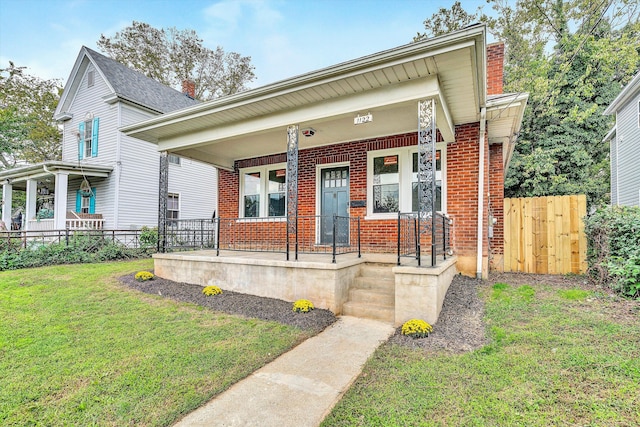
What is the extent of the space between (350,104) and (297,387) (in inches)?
157

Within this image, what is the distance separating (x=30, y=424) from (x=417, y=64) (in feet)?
16.7

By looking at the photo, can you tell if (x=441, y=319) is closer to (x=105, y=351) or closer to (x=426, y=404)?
(x=426, y=404)

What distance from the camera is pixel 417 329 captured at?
3.63 meters

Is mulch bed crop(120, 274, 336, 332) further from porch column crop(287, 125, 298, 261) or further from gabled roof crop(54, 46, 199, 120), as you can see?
gabled roof crop(54, 46, 199, 120)

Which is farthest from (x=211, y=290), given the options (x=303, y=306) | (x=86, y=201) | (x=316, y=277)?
(x=86, y=201)

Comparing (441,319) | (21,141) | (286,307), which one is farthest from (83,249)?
(21,141)

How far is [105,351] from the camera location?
10.7 feet

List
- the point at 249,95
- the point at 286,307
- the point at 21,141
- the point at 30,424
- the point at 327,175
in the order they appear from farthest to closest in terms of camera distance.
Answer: the point at 21,141, the point at 327,175, the point at 249,95, the point at 286,307, the point at 30,424

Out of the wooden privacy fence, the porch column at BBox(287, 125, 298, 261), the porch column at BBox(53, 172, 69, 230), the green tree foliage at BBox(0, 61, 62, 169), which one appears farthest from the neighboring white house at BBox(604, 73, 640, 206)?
the green tree foliage at BBox(0, 61, 62, 169)

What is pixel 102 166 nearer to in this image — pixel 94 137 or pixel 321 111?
pixel 94 137

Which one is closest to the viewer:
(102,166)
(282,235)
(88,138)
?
(282,235)

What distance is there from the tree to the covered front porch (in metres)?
10.2

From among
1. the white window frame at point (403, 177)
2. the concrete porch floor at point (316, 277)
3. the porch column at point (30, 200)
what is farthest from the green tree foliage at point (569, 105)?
the porch column at point (30, 200)

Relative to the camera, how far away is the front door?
7.43 m
